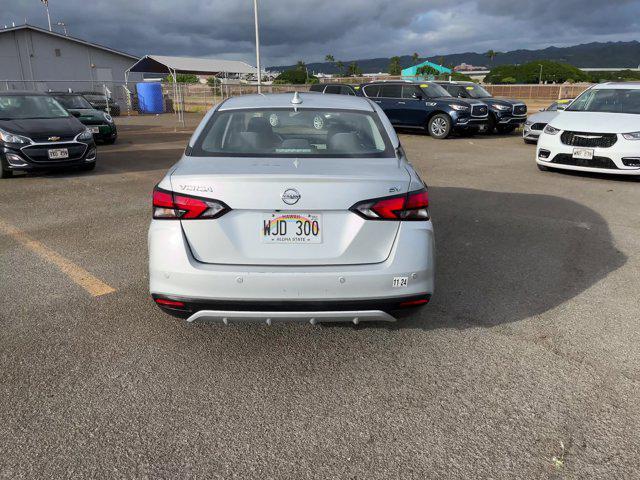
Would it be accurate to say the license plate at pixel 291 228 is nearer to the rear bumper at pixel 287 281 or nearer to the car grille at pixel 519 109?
the rear bumper at pixel 287 281

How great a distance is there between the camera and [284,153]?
3.40 m

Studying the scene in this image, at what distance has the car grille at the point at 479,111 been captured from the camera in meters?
16.5

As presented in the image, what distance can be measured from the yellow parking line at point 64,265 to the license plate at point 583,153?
8.25 metres

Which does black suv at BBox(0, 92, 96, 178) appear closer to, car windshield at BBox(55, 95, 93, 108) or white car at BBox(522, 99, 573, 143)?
car windshield at BBox(55, 95, 93, 108)

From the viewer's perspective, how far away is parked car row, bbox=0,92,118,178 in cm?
912

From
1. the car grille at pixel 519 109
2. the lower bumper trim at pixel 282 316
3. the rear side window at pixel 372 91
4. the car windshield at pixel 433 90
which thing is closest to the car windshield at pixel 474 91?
the car windshield at pixel 433 90

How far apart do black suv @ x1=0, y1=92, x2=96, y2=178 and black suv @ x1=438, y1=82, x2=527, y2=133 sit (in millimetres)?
13244

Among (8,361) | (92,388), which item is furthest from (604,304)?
(8,361)

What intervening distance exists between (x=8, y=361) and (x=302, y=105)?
2604 mm

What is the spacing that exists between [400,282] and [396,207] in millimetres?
423

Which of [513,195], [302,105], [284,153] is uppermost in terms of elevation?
[302,105]

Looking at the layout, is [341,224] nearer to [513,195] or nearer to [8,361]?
[8,361]

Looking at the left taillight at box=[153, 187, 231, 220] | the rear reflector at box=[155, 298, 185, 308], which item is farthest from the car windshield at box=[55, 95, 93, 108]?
the rear reflector at box=[155, 298, 185, 308]

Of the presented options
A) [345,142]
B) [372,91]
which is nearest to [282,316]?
[345,142]
